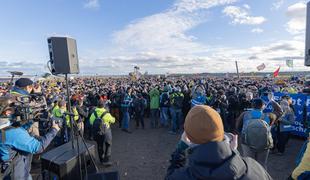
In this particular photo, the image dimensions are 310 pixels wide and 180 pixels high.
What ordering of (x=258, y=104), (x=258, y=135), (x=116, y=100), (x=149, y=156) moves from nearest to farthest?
(x=258, y=135) < (x=258, y=104) < (x=149, y=156) < (x=116, y=100)

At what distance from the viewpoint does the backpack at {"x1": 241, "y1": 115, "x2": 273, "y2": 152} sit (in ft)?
12.2

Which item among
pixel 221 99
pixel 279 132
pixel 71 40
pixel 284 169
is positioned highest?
pixel 71 40

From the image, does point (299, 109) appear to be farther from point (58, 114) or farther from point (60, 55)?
point (58, 114)

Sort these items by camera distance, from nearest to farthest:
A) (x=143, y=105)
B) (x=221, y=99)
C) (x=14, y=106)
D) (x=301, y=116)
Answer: (x=14, y=106) → (x=301, y=116) → (x=221, y=99) → (x=143, y=105)

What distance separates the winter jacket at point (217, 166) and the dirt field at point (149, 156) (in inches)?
165

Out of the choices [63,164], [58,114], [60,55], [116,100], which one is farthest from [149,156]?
[116,100]

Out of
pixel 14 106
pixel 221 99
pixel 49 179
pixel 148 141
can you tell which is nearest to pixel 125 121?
pixel 148 141

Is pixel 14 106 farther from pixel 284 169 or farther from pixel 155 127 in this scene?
pixel 155 127

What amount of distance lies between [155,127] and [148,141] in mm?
2337

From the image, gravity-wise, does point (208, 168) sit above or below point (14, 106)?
below

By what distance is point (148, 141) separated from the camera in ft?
27.5

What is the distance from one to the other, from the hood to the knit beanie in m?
0.12

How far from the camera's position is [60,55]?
3912 millimetres

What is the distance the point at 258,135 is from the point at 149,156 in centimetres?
398
